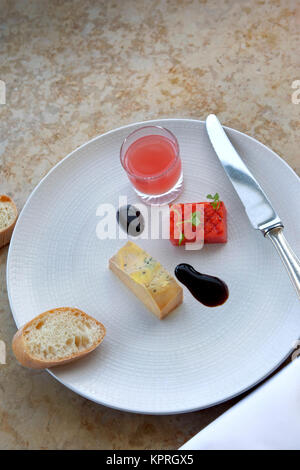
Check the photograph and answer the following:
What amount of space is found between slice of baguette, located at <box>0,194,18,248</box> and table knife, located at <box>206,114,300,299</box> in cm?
71

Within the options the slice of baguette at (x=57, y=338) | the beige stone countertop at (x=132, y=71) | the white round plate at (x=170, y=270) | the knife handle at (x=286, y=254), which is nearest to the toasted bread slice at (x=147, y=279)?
the white round plate at (x=170, y=270)

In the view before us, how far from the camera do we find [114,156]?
1.56 metres

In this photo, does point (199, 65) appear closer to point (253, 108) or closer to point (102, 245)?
point (253, 108)

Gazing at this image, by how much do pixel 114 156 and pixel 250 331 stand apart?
2.37 feet

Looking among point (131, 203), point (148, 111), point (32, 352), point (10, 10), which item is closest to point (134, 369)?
point (32, 352)

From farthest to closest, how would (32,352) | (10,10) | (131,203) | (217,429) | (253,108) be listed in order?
1. (10,10)
2. (253,108)
3. (131,203)
4. (32,352)
5. (217,429)

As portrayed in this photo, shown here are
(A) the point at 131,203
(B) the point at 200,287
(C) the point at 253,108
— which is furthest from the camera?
(C) the point at 253,108

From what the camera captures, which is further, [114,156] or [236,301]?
[114,156]

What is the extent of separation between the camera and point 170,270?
1410mm

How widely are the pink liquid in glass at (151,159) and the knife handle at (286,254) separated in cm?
36

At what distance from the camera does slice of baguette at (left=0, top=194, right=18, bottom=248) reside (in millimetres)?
1543

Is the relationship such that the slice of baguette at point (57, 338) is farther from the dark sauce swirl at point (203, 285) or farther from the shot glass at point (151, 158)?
the shot glass at point (151, 158)

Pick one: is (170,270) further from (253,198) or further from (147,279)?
(253,198)

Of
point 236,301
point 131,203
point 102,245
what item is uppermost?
point 131,203
